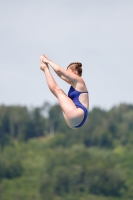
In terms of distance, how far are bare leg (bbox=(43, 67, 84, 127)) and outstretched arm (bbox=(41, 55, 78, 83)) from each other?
0.76 ft

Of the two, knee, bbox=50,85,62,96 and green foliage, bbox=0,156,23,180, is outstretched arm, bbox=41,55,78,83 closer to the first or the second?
knee, bbox=50,85,62,96

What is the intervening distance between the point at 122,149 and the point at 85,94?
574 feet

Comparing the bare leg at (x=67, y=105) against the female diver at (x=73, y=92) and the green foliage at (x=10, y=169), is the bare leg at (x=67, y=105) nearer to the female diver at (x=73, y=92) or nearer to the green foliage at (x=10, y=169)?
the female diver at (x=73, y=92)

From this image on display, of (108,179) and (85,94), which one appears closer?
(85,94)

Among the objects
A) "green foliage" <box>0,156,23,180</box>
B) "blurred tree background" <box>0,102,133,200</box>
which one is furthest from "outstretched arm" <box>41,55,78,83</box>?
"green foliage" <box>0,156,23,180</box>

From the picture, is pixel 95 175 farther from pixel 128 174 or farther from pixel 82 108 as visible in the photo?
pixel 82 108

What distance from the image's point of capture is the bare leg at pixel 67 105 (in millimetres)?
22547

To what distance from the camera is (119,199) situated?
163 meters

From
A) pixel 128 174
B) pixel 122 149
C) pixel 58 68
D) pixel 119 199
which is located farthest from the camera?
pixel 122 149

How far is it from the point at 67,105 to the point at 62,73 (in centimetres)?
88

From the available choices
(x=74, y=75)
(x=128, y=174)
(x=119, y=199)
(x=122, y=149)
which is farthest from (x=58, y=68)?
(x=122, y=149)

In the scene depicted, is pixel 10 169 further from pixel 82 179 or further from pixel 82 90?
pixel 82 90

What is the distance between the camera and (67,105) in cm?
2264

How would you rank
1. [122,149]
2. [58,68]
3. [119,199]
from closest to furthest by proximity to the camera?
[58,68] < [119,199] < [122,149]
